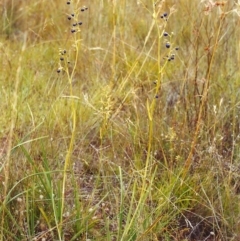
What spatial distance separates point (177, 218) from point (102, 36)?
1727 mm

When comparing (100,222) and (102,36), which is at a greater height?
(102,36)

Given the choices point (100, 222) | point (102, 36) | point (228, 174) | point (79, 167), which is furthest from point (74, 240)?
point (102, 36)

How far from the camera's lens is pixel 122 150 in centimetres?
236

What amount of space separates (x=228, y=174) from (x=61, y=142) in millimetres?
675

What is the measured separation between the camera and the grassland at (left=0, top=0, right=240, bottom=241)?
1870 mm

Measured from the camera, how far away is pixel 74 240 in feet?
6.23

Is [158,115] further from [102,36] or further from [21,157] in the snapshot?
[102,36]

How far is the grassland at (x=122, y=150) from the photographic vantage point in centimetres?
187

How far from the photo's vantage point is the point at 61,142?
2359 millimetres

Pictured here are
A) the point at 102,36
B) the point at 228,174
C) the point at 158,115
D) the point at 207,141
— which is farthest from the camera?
the point at 102,36

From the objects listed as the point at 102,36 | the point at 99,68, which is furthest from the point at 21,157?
the point at 102,36

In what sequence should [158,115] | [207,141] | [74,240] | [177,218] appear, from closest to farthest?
[74,240]
[177,218]
[207,141]
[158,115]

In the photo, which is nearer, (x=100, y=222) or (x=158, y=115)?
(x=100, y=222)

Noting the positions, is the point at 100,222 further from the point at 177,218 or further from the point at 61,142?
the point at 61,142
